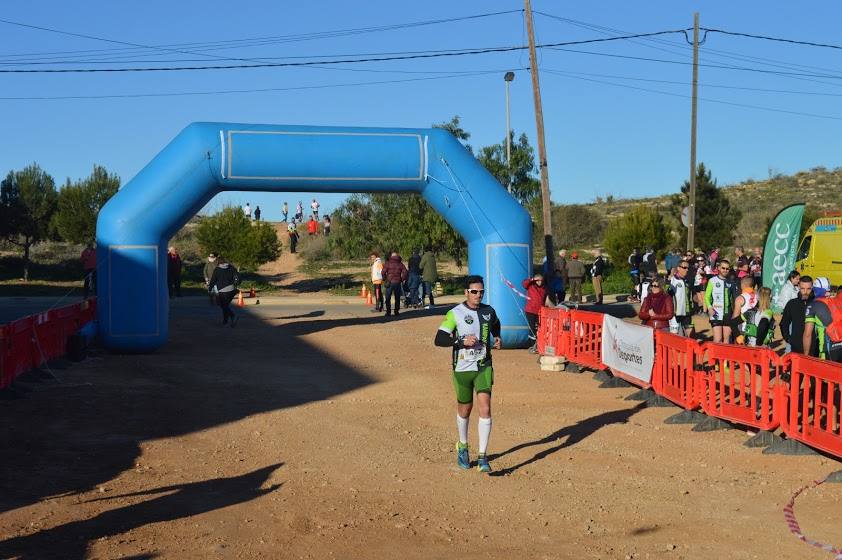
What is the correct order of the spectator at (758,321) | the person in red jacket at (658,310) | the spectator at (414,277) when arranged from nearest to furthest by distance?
the spectator at (758,321) → the person in red jacket at (658,310) → the spectator at (414,277)

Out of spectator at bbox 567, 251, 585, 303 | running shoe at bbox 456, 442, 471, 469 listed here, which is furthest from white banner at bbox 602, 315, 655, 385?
spectator at bbox 567, 251, 585, 303

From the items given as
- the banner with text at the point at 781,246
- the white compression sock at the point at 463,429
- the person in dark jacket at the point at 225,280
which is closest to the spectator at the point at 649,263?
the banner with text at the point at 781,246

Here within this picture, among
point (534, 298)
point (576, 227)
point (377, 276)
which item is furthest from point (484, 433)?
point (576, 227)

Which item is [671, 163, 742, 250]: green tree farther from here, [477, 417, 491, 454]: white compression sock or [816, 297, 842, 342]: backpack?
[477, 417, 491, 454]: white compression sock

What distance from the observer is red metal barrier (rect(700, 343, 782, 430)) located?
10945 mm

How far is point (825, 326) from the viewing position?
12.0m

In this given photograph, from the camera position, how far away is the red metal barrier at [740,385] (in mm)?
10945

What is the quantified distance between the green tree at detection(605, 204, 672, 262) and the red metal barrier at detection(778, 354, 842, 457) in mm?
31198

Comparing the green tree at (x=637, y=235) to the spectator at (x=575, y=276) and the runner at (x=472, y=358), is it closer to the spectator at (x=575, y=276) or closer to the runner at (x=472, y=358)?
the spectator at (x=575, y=276)

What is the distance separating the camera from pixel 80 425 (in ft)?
39.2

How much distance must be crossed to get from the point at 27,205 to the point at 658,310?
33190 mm

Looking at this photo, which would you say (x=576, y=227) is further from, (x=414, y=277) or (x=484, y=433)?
(x=484, y=433)

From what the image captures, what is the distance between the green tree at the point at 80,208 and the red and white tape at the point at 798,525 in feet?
124

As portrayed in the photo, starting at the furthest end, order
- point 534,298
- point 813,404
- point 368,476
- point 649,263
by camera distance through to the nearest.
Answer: point 649,263 → point 534,298 → point 813,404 → point 368,476
